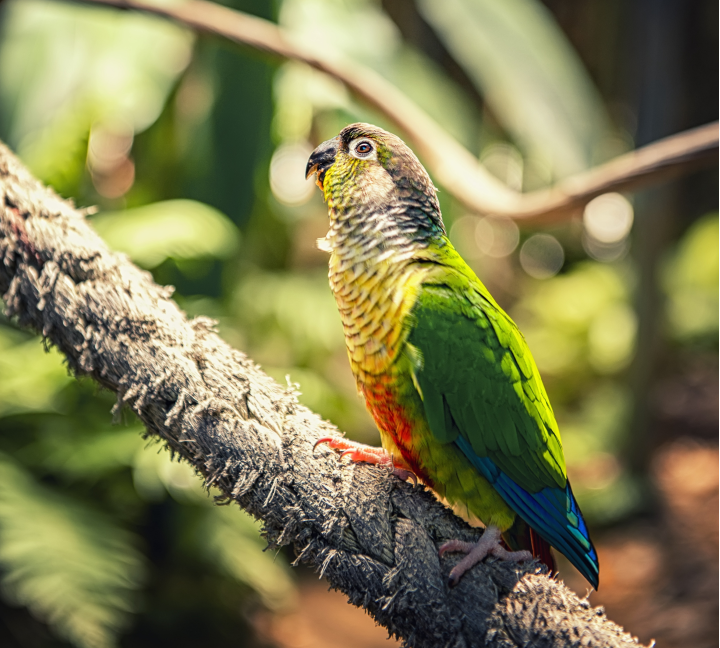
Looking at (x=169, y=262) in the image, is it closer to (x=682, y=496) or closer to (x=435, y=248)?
(x=435, y=248)

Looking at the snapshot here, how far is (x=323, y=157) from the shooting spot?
1218 mm

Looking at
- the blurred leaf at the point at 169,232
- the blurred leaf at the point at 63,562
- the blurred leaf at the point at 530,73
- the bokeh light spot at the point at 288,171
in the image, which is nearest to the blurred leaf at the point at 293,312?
the blurred leaf at the point at 169,232

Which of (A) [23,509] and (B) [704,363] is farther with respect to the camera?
(B) [704,363]

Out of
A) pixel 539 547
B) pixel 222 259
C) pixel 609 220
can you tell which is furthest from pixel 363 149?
pixel 609 220

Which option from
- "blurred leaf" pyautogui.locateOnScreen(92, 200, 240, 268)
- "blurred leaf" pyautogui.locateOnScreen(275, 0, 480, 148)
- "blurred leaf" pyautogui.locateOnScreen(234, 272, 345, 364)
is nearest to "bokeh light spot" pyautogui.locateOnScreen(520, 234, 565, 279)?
"blurred leaf" pyautogui.locateOnScreen(234, 272, 345, 364)

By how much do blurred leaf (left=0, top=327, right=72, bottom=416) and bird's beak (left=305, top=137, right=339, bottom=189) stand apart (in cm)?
299

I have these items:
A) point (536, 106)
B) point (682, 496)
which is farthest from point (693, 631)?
point (536, 106)

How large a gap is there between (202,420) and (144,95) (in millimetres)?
3983

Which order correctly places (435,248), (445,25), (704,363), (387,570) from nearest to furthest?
1. (387,570)
2. (435,248)
3. (445,25)
4. (704,363)

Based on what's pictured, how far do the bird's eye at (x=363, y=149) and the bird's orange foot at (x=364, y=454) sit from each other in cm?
58

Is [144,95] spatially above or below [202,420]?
above

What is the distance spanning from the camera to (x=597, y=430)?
17.6ft

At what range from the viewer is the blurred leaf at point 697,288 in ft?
18.6

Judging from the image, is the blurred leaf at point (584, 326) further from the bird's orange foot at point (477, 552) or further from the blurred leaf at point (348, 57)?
the bird's orange foot at point (477, 552)
